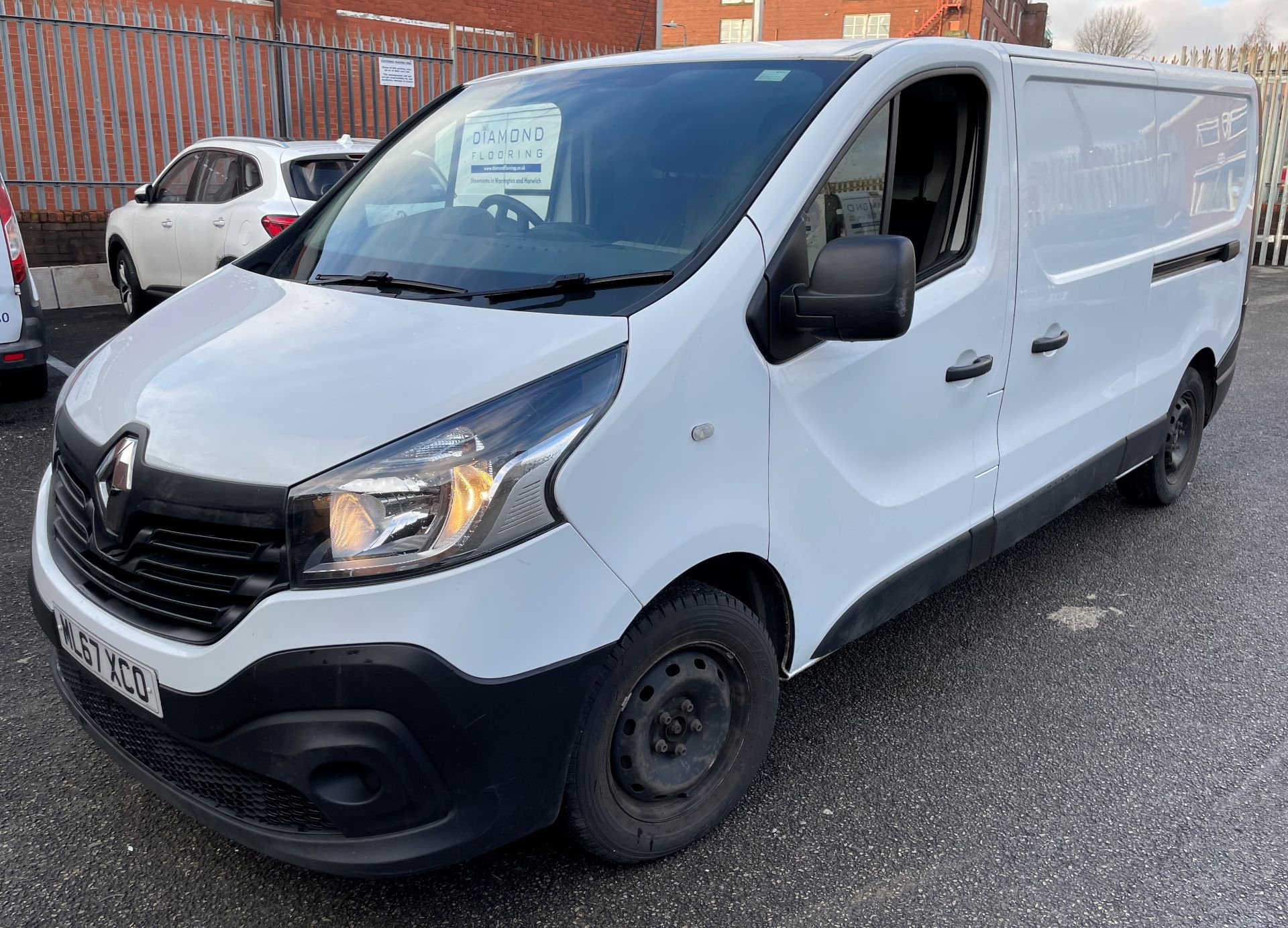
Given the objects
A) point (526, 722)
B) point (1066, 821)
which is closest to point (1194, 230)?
point (1066, 821)

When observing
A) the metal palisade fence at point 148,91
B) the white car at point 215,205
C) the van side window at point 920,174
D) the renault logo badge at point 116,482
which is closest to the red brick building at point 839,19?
the metal palisade fence at point 148,91

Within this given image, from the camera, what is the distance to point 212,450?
195 centimetres

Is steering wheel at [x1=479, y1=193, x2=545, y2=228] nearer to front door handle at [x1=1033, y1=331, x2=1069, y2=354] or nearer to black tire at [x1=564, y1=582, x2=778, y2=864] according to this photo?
black tire at [x1=564, y1=582, x2=778, y2=864]

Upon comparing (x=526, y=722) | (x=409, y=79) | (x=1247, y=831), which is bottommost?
(x=1247, y=831)

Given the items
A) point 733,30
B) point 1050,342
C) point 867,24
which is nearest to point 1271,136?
point 1050,342

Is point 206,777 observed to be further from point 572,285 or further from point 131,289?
point 131,289

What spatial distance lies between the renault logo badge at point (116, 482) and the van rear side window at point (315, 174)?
5714 mm

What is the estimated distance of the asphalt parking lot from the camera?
227cm

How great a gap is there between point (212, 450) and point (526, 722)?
79cm

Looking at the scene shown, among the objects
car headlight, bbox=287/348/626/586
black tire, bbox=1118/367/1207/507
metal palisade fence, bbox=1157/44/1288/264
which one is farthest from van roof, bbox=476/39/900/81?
metal palisade fence, bbox=1157/44/1288/264

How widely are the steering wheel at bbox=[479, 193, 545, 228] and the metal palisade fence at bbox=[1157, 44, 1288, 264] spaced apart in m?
13.1

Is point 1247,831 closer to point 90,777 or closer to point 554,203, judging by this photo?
point 554,203

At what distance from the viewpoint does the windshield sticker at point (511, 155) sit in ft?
9.25

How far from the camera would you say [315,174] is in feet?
24.7
